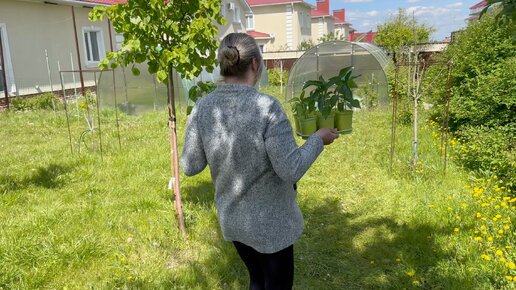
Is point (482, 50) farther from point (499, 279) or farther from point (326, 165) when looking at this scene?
point (499, 279)

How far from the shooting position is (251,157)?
1828 mm

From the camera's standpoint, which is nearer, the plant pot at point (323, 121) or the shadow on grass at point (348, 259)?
the plant pot at point (323, 121)

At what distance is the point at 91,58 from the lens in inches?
562

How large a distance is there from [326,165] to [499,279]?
10.9 feet

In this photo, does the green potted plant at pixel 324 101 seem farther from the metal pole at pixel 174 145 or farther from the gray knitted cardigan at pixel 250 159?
the metal pole at pixel 174 145

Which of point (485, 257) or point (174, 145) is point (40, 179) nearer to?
point (174, 145)

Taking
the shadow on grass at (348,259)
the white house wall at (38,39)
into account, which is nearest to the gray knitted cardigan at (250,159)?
the shadow on grass at (348,259)

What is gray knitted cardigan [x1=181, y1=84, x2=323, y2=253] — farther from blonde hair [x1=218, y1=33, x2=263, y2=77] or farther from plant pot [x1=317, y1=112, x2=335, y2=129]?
plant pot [x1=317, y1=112, x2=335, y2=129]

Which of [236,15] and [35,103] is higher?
[236,15]

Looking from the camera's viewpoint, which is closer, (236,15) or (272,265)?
(272,265)

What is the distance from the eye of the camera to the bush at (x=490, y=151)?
4.79 metres

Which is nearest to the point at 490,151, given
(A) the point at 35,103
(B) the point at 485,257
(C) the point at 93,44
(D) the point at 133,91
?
(B) the point at 485,257

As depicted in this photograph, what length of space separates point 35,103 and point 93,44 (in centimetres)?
376

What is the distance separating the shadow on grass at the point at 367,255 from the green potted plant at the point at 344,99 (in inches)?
55.7
